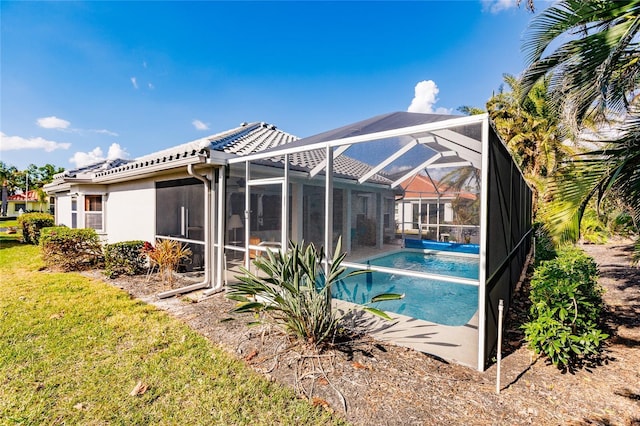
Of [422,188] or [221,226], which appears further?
[422,188]

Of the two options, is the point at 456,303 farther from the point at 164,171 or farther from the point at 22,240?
the point at 22,240

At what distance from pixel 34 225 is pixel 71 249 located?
10.3 meters

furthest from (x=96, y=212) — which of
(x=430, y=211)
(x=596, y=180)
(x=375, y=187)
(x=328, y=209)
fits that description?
(x=596, y=180)

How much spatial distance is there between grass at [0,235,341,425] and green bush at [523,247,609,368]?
3026 millimetres

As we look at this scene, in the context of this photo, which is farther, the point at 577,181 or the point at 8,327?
the point at 8,327

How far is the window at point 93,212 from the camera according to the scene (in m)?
11.7

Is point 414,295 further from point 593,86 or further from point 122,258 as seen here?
point 122,258

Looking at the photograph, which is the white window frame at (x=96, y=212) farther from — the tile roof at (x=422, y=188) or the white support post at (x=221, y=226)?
the tile roof at (x=422, y=188)

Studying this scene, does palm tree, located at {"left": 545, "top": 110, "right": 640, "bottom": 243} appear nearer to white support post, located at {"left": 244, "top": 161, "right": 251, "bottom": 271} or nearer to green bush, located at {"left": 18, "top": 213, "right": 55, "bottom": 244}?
white support post, located at {"left": 244, "top": 161, "right": 251, "bottom": 271}

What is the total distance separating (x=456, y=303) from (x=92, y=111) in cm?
1944

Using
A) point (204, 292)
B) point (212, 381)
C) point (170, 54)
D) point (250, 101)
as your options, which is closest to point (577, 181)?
point (212, 381)

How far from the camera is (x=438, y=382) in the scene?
3428 millimetres

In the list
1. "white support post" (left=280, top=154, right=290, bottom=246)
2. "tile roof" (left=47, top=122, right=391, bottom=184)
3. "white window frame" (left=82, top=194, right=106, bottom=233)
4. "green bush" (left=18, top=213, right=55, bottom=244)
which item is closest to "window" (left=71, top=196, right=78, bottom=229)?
"white window frame" (left=82, top=194, right=106, bottom=233)

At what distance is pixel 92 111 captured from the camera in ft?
50.9
